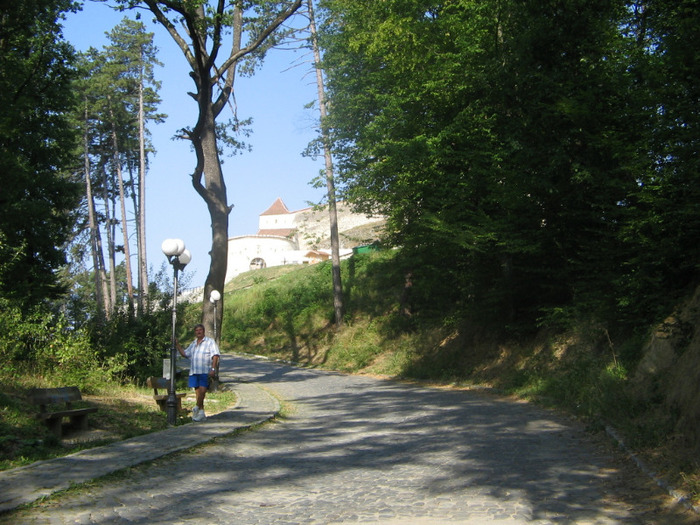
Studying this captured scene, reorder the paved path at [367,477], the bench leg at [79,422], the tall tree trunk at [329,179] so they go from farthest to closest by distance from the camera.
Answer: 1. the tall tree trunk at [329,179]
2. the bench leg at [79,422]
3. the paved path at [367,477]

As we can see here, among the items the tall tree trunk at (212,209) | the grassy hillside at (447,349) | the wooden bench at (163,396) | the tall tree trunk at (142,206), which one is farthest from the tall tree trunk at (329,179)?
the wooden bench at (163,396)

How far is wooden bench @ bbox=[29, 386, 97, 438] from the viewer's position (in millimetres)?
10164

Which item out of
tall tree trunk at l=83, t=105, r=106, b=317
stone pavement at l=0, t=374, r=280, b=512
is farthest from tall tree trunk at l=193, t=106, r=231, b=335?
tall tree trunk at l=83, t=105, r=106, b=317

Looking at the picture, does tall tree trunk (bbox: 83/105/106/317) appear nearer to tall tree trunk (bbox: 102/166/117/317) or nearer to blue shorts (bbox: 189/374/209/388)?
tall tree trunk (bbox: 102/166/117/317)

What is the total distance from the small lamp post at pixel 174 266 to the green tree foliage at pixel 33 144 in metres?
4.72

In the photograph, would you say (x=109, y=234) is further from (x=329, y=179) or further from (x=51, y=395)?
(x=51, y=395)

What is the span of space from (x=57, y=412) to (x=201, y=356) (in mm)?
2831

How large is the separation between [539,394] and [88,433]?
360 inches

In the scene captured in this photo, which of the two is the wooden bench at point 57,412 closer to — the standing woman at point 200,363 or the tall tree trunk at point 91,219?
the standing woman at point 200,363

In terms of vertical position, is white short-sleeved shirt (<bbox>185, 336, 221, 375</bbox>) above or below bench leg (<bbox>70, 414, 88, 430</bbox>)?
above

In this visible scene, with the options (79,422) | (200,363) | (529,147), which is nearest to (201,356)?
(200,363)

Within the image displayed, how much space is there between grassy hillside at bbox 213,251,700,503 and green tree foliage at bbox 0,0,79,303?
465 inches

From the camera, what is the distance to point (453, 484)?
22.5 feet

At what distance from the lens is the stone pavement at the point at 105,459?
6.41m
